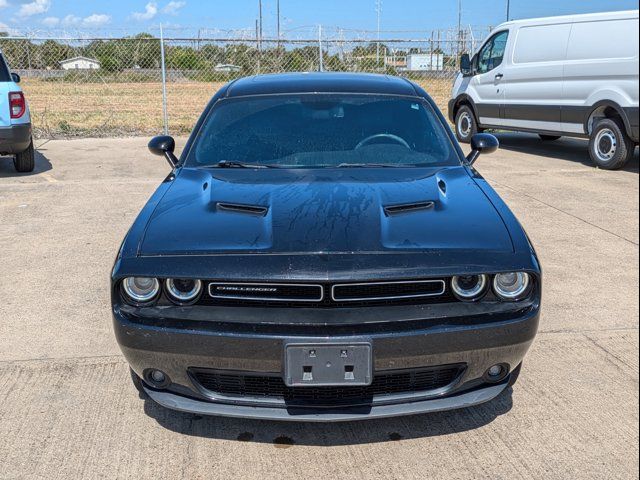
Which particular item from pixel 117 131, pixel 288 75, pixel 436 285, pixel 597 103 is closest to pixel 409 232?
pixel 436 285

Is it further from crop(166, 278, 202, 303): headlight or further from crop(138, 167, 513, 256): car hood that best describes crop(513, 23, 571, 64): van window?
crop(166, 278, 202, 303): headlight

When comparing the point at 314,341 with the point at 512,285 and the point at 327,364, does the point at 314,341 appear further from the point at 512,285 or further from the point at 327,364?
the point at 512,285

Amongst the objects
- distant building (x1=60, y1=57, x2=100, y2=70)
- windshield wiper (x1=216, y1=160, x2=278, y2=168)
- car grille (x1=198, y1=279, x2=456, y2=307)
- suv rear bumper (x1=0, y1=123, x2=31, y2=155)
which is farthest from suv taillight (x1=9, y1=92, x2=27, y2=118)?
distant building (x1=60, y1=57, x2=100, y2=70)

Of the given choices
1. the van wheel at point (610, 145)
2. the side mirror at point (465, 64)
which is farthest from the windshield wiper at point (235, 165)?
the side mirror at point (465, 64)

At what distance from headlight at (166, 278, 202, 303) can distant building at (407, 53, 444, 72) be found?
16118 millimetres

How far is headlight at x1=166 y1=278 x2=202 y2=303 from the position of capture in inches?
104

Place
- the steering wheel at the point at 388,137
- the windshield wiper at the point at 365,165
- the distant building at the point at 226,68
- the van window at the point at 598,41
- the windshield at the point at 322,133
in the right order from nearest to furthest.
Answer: the windshield wiper at the point at 365,165
the windshield at the point at 322,133
the steering wheel at the point at 388,137
the van window at the point at 598,41
the distant building at the point at 226,68

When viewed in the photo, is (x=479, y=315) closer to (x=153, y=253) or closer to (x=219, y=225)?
(x=219, y=225)

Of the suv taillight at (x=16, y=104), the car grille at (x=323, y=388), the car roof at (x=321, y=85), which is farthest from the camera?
the suv taillight at (x=16, y=104)

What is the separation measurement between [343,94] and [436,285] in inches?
75.9

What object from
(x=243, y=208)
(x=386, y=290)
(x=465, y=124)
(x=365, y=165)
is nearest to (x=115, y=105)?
(x=465, y=124)

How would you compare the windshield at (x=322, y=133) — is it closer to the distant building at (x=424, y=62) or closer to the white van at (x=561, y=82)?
the white van at (x=561, y=82)

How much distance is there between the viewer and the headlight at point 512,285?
8.84 feet

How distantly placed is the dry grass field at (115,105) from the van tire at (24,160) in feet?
15.0
